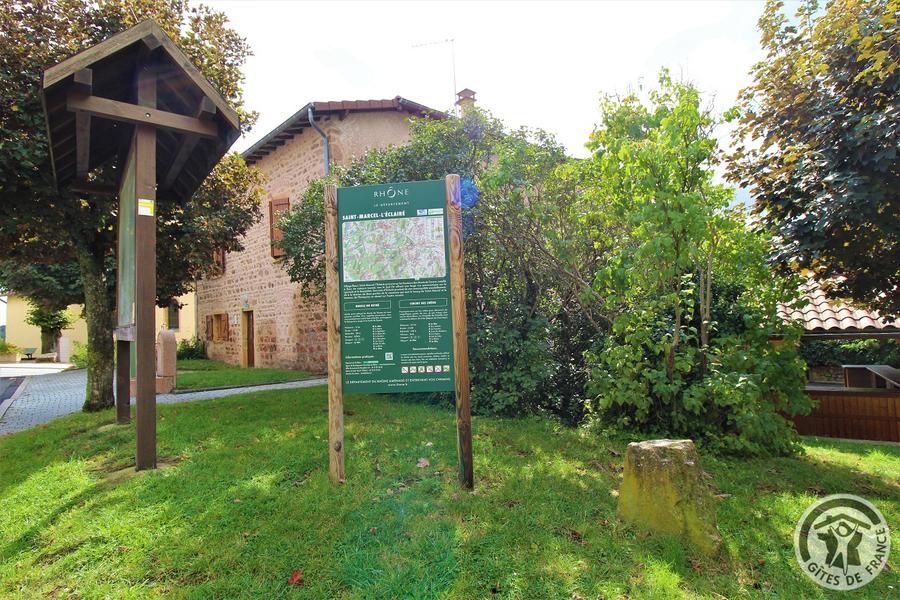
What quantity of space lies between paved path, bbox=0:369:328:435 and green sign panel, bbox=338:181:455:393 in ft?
19.3

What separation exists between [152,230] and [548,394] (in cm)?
493

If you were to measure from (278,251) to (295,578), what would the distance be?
12024 mm

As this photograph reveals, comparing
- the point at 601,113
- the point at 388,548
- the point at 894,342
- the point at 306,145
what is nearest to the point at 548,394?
the point at 601,113

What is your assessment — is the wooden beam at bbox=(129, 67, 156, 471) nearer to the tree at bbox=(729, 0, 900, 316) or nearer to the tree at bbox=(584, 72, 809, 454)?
the tree at bbox=(584, 72, 809, 454)

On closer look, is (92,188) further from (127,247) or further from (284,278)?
(284,278)

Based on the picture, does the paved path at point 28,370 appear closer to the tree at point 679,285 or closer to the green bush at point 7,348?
the green bush at point 7,348

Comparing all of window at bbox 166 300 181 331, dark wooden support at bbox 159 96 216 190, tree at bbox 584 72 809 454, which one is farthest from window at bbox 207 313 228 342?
tree at bbox 584 72 809 454

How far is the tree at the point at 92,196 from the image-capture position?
5832mm

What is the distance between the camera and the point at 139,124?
424 cm

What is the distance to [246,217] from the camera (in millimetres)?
8562

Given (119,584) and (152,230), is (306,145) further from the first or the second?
(119,584)

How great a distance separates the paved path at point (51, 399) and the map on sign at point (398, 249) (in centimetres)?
600

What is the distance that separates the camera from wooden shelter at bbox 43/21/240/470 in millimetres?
3977

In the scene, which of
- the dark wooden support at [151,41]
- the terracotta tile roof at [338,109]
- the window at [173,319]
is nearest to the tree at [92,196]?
the dark wooden support at [151,41]
